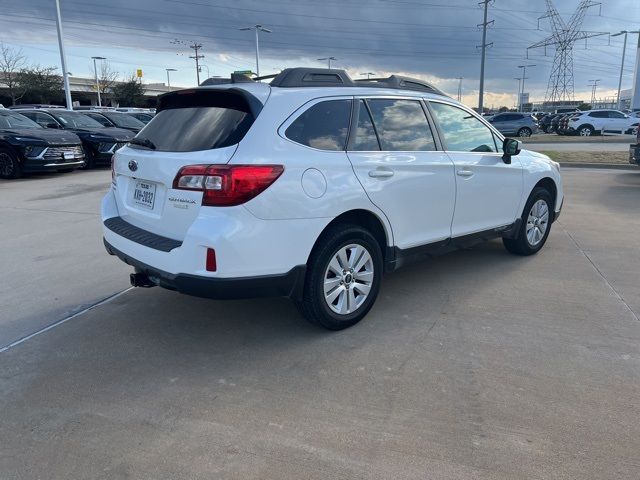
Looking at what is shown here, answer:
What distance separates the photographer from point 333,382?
130 inches

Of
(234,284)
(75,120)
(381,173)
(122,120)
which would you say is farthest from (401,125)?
(122,120)

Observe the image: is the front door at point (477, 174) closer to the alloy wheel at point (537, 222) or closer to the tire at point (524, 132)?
the alloy wheel at point (537, 222)

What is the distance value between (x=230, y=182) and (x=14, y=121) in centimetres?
1265

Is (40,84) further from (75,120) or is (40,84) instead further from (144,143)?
(144,143)

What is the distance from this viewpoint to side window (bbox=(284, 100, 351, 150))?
363cm

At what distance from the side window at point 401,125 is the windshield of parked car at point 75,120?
13.6 meters

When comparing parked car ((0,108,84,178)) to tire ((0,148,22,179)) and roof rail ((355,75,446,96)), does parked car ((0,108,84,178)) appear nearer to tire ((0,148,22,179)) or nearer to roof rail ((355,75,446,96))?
tire ((0,148,22,179))

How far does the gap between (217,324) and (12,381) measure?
4.69 ft

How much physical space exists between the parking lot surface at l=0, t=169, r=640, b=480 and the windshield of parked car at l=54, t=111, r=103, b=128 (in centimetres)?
1136

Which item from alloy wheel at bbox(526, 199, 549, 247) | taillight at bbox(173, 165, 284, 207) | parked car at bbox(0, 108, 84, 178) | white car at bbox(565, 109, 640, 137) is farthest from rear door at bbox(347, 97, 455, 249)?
white car at bbox(565, 109, 640, 137)

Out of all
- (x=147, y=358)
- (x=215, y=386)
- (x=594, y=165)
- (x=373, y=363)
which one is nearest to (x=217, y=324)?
(x=147, y=358)

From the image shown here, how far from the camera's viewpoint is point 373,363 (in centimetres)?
353

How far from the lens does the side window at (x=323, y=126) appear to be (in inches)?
143

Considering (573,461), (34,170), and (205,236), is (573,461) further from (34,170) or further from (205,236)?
(34,170)
